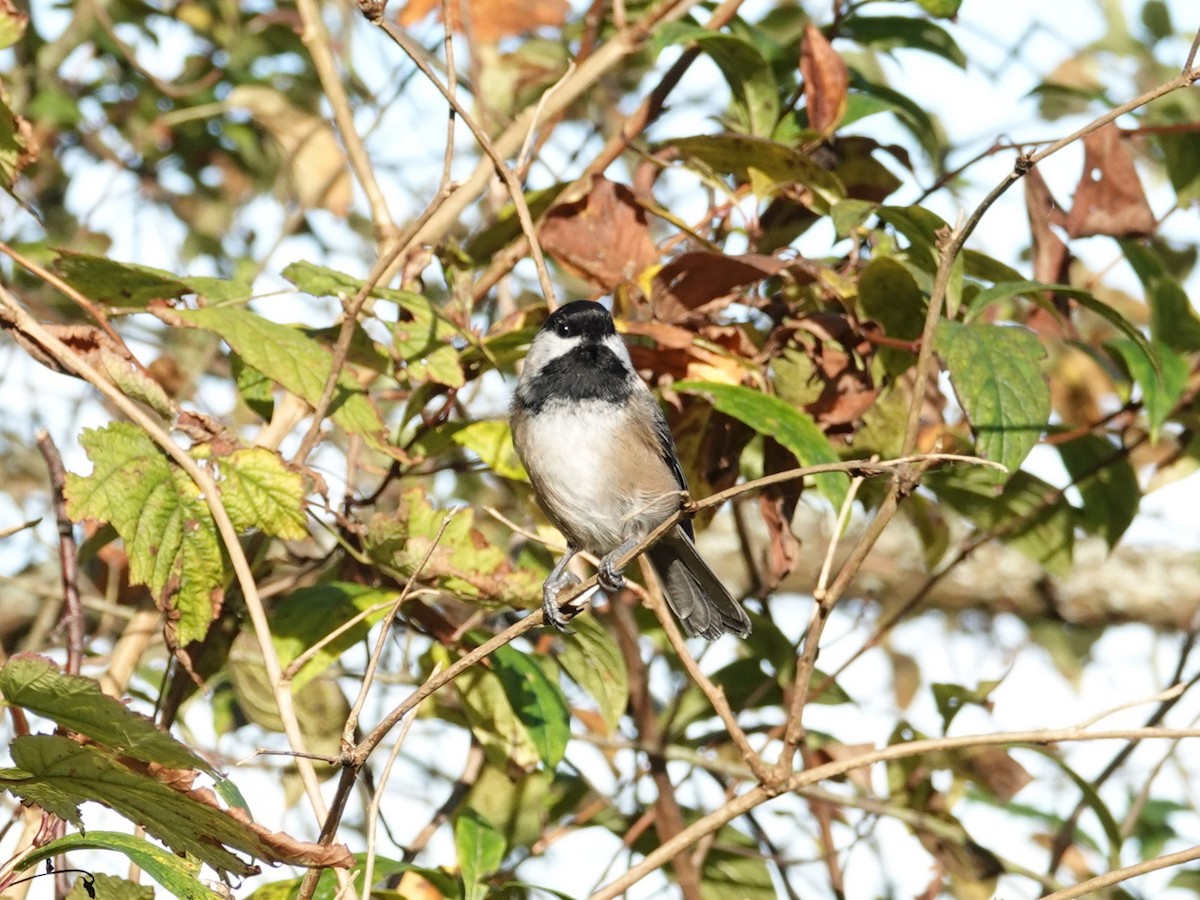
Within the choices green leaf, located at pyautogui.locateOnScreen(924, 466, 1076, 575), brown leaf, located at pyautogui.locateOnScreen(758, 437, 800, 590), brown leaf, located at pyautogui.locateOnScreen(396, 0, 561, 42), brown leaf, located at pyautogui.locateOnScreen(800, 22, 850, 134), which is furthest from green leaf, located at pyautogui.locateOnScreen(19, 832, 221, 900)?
brown leaf, located at pyautogui.locateOnScreen(396, 0, 561, 42)

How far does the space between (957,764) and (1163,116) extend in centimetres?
198

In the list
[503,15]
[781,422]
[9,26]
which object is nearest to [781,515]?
[781,422]

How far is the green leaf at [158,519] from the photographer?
2420mm

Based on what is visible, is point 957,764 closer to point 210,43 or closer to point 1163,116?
point 1163,116

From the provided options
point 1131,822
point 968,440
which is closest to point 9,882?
point 968,440

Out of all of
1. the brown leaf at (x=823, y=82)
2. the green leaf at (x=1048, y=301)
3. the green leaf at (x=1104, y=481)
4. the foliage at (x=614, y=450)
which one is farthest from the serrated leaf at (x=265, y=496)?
the green leaf at (x=1104, y=481)

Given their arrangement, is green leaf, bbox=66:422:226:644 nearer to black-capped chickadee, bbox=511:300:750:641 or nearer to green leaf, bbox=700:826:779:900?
black-capped chickadee, bbox=511:300:750:641

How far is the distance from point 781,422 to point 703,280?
1.50ft

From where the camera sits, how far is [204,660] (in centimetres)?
294

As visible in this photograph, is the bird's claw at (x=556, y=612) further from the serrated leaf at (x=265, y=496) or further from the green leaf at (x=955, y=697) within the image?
the green leaf at (x=955, y=697)

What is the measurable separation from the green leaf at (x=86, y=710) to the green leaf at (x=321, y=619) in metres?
0.89

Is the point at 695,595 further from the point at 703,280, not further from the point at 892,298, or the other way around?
the point at 892,298

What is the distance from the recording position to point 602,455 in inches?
142

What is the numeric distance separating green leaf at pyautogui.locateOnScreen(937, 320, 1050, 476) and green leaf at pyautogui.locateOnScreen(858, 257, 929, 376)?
0.25m
